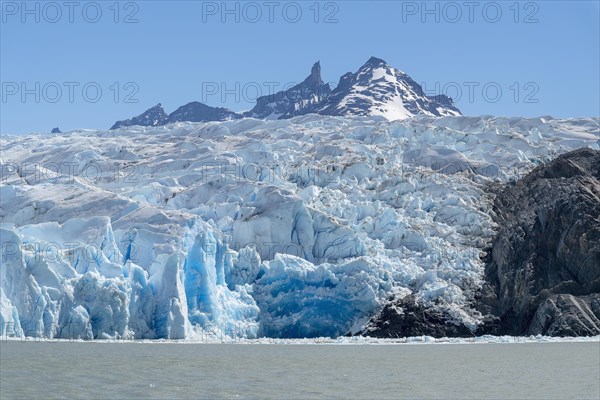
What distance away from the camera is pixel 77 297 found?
37312 mm

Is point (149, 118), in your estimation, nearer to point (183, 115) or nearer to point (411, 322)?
point (183, 115)

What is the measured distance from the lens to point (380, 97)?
414 feet

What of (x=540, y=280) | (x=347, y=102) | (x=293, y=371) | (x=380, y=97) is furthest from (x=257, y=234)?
(x=380, y=97)

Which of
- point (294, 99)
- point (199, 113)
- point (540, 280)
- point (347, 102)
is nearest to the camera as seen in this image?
point (540, 280)

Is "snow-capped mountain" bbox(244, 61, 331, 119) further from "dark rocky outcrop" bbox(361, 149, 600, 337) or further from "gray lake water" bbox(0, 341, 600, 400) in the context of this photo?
"gray lake water" bbox(0, 341, 600, 400)

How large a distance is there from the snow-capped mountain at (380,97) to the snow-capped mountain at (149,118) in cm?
3213

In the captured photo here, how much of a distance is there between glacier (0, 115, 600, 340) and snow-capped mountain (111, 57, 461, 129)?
172ft

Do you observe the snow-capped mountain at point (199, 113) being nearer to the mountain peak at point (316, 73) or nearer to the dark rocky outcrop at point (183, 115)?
the dark rocky outcrop at point (183, 115)

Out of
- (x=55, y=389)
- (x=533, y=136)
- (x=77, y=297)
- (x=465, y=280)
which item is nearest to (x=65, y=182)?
(x=77, y=297)

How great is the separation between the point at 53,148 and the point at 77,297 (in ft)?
151

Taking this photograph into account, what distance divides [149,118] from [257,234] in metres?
104

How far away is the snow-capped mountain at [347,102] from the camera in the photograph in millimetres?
122625

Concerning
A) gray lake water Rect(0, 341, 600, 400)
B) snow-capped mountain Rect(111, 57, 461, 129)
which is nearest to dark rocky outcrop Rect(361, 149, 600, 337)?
gray lake water Rect(0, 341, 600, 400)

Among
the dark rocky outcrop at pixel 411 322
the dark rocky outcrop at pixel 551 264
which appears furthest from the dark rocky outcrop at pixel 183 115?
the dark rocky outcrop at pixel 411 322
